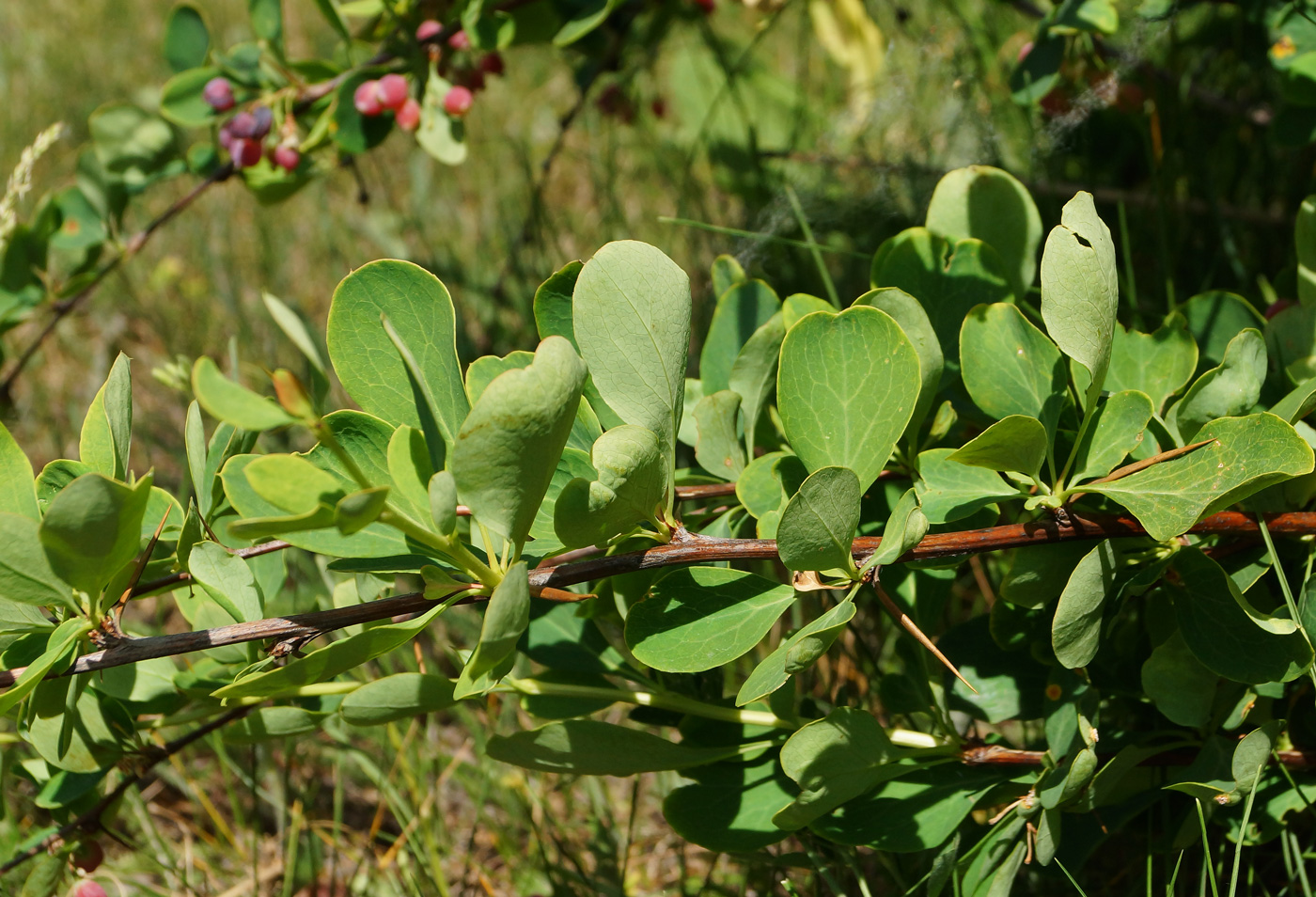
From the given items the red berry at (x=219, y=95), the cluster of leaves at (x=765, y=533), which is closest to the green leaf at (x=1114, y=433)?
the cluster of leaves at (x=765, y=533)

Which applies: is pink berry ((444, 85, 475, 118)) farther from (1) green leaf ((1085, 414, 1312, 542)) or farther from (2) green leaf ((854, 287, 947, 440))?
(1) green leaf ((1085, 414, 1312, 542))

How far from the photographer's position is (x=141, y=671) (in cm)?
88

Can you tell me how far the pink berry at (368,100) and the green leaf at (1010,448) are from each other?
84cm

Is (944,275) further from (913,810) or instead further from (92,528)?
(92,528)

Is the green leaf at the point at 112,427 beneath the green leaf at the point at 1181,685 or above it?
above

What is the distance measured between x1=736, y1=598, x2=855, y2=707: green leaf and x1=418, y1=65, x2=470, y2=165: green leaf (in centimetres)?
82

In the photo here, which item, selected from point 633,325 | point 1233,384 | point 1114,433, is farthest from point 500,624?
point 1233,384

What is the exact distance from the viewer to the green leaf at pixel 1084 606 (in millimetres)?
627

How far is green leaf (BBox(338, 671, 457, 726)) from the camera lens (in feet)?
2.15

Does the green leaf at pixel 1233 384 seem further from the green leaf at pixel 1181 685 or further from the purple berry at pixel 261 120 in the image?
the purple berry at pixel 261 120

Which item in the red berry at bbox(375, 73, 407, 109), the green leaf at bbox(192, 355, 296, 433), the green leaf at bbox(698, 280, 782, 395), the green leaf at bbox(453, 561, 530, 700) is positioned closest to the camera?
the green leaf at bbox(192, 355, 296, 433)

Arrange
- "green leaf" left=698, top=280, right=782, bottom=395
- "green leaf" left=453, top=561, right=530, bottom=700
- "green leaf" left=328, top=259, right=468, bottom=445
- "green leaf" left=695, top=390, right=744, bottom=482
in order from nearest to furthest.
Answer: "green leaf" left=453, top=561, right=530, bottom=700
"green leaf" left=328, top=259, right=468, bottom=445
"green leaf" left=695, top=390, right=744, bottom=482
"green leaf" left=698, top=280, right=782, bottom=395

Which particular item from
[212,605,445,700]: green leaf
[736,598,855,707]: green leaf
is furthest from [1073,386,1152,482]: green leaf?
[212,605,445,700]: green leaf

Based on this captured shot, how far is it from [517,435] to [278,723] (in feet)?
1.41
